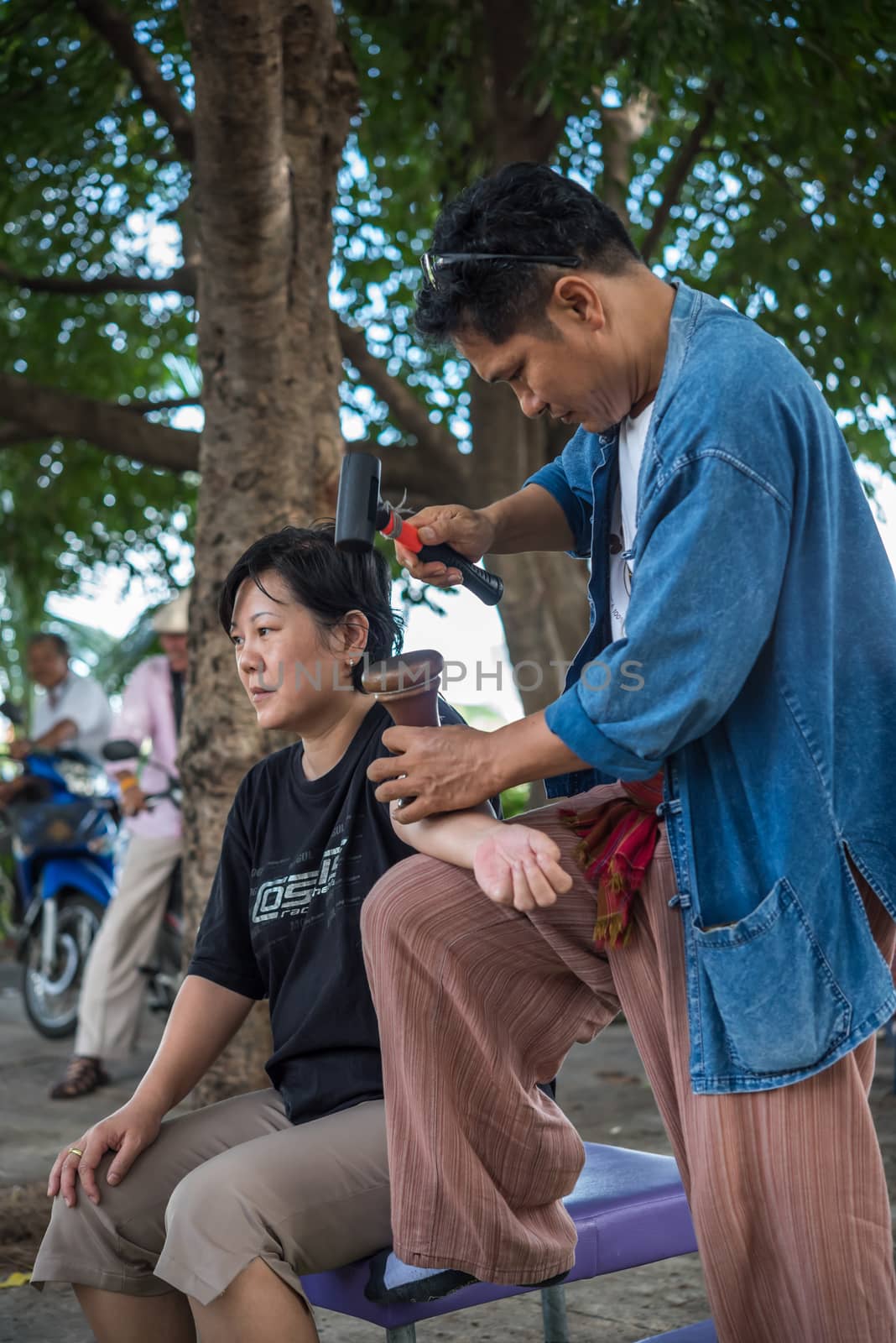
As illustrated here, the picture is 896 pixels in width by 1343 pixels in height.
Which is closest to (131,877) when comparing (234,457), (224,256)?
(234,457)

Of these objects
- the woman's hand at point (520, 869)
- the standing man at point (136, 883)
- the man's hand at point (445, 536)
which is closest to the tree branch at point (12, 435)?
the standing man at point (136, 883)

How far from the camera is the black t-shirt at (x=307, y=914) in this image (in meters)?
2.26

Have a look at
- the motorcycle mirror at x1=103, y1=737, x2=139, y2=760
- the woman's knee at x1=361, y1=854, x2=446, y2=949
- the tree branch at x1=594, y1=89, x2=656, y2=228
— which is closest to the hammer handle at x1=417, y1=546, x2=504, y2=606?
the woman's knee at x1=361, y1=854, x2=446, y2=949

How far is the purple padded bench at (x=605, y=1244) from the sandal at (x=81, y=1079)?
368 cm

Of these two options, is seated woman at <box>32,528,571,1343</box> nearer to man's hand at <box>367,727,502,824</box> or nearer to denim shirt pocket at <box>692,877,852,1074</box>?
man's hand at <box>367,727,502,824</box>

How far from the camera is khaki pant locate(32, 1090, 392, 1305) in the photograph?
1.97m

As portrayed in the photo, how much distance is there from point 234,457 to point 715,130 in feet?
12.4

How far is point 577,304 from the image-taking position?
191 cm

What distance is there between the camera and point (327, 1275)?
2143mm

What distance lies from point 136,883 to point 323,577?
383cm

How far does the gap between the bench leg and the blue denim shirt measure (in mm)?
902

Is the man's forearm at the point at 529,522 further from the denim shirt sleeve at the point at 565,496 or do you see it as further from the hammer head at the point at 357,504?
the hammer head at the point at 357,504

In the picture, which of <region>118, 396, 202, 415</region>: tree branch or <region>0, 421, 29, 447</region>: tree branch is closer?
<region>0, 421, 29, 447</region>: tree branch

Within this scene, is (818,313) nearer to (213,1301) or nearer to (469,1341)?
(469,1341)
